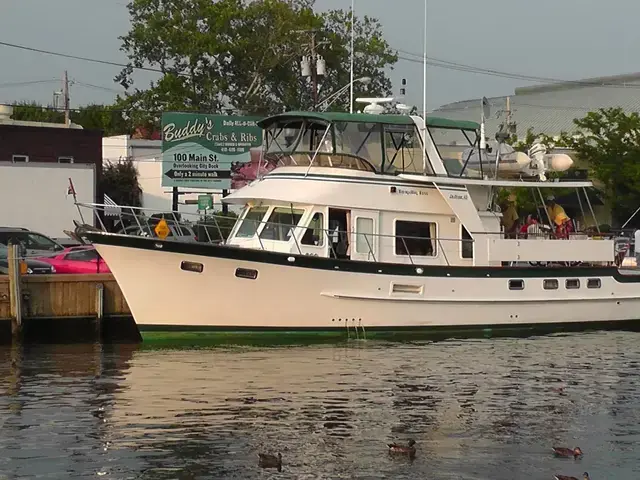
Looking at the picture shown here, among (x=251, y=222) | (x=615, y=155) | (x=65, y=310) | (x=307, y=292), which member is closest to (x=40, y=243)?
(x=65, y=310)

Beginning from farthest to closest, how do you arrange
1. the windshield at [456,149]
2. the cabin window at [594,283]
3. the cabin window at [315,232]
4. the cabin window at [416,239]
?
the cabin window at [594,283] < the windshield at [456,149] < the cabin window at [416,239] < the cabin window at [315,232]

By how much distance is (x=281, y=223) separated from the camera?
78.0 ft

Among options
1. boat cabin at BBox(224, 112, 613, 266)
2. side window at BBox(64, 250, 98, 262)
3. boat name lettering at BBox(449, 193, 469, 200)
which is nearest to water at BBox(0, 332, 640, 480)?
boat cabin at BBox(224, 112, 613, 266)

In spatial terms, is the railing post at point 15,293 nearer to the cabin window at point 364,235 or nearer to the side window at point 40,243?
the cabin window at point 364,235

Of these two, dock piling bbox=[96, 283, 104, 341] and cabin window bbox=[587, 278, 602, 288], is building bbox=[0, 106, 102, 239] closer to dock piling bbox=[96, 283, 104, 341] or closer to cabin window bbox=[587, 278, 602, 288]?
dock piling bbox=[96, 283, 104, 341]

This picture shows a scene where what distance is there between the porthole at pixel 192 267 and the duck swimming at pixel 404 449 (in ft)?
29.3

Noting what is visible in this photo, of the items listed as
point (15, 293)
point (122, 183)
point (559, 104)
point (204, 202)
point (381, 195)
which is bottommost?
point (15, 293)

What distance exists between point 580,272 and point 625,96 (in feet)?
146

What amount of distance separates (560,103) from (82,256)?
4558 centimetres

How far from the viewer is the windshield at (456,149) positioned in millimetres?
25156

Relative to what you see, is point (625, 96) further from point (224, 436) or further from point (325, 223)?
point (224, 436)

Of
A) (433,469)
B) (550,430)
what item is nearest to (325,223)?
(550,430)

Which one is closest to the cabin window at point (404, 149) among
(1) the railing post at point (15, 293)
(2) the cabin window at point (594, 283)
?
(2) the cabin window at point (594, 283)

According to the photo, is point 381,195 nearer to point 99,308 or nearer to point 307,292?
point 307,292
